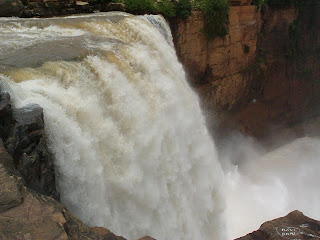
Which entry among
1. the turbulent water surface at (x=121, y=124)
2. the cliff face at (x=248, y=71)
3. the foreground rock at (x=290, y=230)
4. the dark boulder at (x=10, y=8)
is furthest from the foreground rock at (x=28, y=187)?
the cliff face at (x=248, y=71)

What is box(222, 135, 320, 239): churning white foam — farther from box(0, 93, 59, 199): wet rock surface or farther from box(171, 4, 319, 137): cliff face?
box(0, 93, 59, 199): wet rock surface

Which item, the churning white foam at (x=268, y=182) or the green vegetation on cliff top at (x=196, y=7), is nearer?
the churning white foam at (x=268, y=182)

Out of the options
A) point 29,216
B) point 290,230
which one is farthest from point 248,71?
point 29,216

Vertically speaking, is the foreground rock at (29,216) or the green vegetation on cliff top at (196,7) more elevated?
the foreground rock at (29,216)

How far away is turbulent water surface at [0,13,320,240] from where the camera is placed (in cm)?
439

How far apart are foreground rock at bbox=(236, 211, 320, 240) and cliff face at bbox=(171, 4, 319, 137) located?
8.04 m

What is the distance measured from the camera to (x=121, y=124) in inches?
214

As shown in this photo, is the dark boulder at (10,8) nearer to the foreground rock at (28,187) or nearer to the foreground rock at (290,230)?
the foreground rock at (28,187)

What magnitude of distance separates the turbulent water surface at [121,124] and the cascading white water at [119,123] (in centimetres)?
2

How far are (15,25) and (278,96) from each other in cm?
1277

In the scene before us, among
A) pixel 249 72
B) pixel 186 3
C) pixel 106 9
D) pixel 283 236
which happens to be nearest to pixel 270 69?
pixel 249 72

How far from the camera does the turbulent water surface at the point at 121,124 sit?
14.4 feet

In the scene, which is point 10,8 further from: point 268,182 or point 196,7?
point 268,182

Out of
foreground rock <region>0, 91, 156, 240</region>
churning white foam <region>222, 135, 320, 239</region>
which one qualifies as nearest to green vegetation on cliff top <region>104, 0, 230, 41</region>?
churning white foam <region>222, 135, 320, 239</region>
